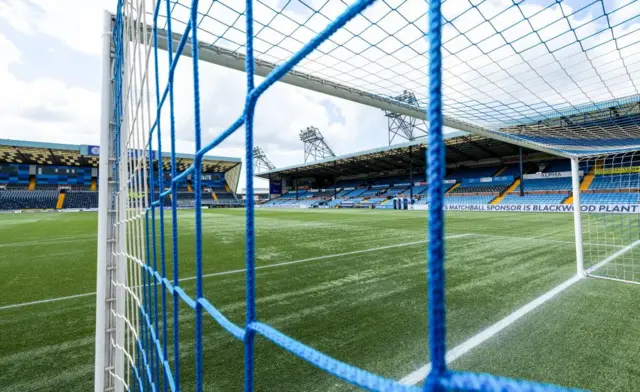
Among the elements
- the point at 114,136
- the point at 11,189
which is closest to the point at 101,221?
the point at 114,136

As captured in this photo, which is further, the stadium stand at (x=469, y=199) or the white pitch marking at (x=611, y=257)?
the stadium stand at (x=469, y=199)

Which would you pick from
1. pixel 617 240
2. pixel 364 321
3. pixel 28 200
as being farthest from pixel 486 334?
pixel 28 200

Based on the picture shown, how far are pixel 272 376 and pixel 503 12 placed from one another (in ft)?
9.84

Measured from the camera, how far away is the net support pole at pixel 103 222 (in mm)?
1602

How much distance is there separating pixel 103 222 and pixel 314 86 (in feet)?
8.23

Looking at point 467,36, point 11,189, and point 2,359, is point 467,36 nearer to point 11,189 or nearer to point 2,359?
point 2,359

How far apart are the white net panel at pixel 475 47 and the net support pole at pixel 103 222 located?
3.31 ft

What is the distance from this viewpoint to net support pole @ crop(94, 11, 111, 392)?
160 cm

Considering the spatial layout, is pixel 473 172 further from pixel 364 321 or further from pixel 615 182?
pixel 364 321

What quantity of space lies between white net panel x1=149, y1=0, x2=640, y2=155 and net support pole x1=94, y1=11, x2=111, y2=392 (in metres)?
1.01

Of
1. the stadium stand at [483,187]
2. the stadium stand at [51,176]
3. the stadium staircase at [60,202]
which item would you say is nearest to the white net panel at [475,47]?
the stadium stand at [483,187]

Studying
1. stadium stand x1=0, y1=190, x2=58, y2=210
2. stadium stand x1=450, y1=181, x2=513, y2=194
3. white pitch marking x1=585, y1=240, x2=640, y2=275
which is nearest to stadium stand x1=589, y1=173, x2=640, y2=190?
stadium stand x1=450, y1=181, x2=513, y2=194

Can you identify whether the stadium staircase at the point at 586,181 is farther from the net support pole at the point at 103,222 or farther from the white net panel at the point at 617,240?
the net support pole at the point at 103,222

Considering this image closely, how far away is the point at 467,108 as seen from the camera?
473cm
